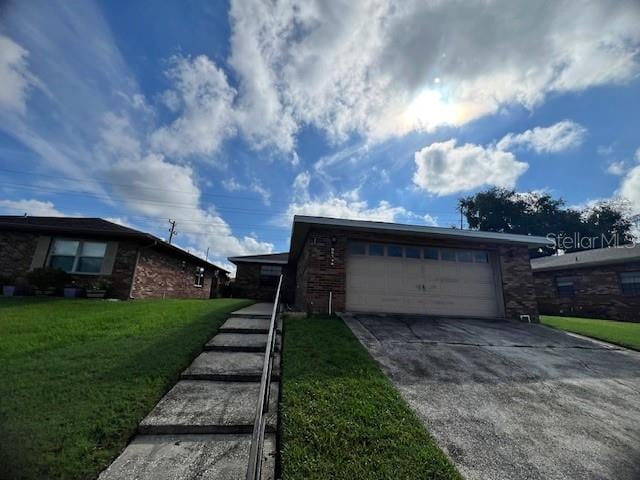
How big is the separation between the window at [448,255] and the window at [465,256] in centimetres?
20

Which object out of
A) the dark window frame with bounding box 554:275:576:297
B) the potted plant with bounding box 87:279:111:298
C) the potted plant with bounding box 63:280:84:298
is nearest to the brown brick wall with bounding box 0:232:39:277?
the potted plant with bounding box 63:280:84:298

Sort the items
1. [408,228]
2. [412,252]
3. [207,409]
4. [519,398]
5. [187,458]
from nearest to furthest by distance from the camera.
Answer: [187,458] < [207,409] < [519,398] < [408,228] < [412,252]

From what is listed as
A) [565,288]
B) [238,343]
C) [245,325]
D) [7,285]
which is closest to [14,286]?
[7,285]

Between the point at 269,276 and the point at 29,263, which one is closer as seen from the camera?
the point at 29,263

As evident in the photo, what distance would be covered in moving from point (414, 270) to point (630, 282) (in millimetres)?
12459

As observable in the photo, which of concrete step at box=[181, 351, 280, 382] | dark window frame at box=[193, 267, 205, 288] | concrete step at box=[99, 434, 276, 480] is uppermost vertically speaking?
dark window frame at box=[193, 267, 205, 288]

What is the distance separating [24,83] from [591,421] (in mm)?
11799

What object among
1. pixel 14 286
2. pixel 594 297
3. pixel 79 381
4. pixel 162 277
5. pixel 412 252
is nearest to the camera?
pixel 79 381

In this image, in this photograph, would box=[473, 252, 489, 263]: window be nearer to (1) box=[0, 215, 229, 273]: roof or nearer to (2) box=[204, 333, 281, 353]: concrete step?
(2) box=[204, 333, 281, 353]: concrete step

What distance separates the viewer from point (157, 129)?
953 cm

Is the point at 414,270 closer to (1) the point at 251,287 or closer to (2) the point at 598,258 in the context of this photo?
(1) the point at 251,287

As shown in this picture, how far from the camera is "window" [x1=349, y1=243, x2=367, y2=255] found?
8.20m

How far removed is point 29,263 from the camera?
33.7ft

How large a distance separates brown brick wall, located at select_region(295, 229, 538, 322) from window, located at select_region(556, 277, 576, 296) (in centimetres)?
856
